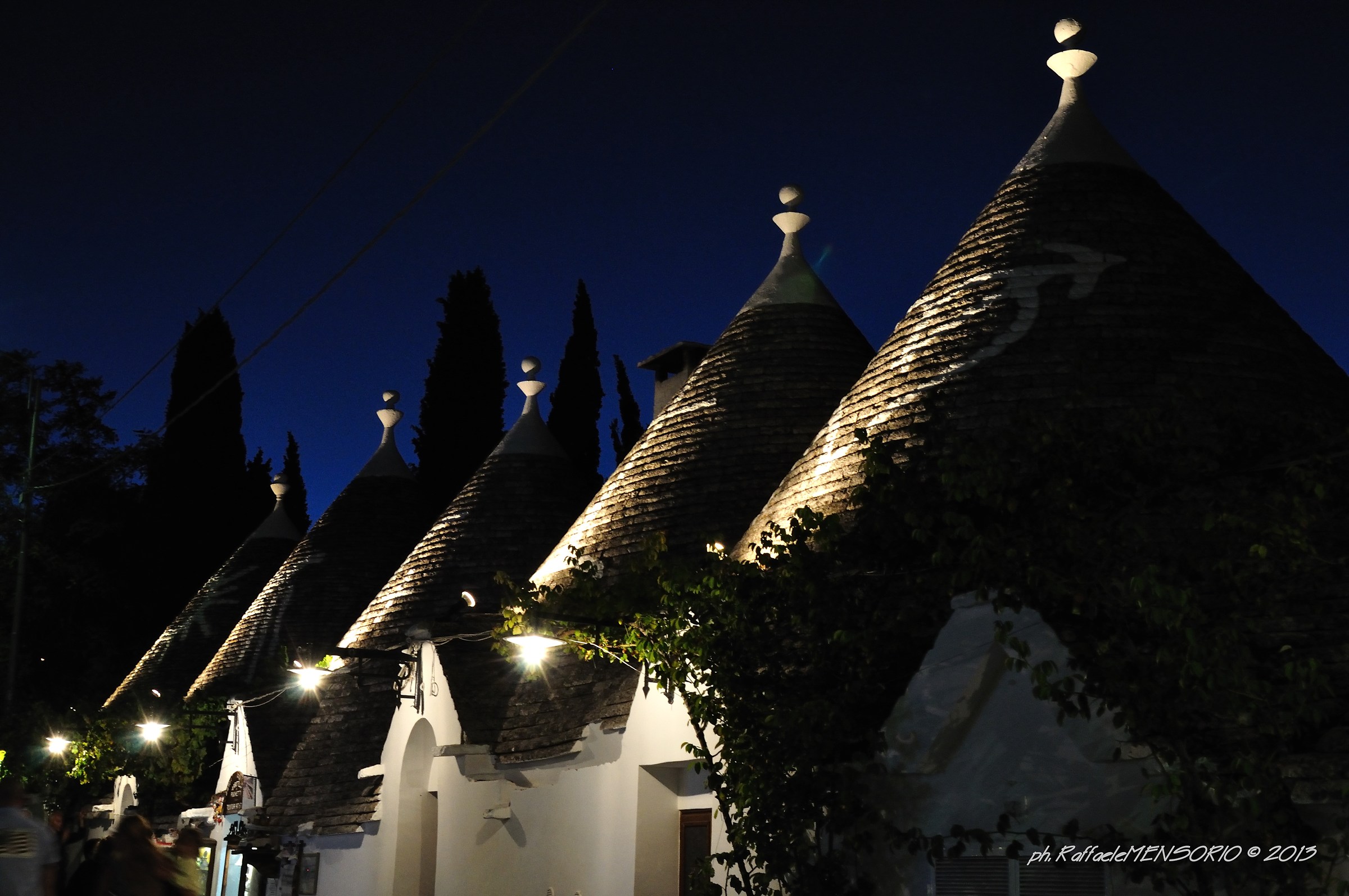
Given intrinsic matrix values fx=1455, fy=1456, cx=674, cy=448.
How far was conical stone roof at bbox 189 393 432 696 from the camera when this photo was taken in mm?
22078

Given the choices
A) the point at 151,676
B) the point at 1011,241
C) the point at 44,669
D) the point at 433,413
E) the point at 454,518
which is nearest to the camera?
the point at 1011,241

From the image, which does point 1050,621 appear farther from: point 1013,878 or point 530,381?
point 530,381

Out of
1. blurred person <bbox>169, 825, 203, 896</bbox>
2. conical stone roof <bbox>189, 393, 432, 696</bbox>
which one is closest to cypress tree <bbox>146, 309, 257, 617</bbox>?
conical stone roof <bbox>189, 393, 432, 696</bbox>

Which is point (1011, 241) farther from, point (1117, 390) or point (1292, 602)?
point (1292, 602)

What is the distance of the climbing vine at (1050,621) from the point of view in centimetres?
732

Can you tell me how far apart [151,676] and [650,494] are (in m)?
15.5

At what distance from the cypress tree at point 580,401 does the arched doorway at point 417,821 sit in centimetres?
1930

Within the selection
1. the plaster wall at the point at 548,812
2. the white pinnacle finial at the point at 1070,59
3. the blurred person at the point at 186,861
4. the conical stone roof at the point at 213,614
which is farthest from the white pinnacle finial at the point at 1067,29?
→ the conical stone roof at the point at 213,614

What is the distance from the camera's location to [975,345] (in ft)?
35.4

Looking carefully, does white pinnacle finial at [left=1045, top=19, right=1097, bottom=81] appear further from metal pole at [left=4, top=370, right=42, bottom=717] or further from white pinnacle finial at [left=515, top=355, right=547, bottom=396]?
metal pole at [left=4, top=370, right=42, bottom=717]

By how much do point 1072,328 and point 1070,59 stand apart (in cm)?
344

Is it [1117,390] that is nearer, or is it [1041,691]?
[1041,691]

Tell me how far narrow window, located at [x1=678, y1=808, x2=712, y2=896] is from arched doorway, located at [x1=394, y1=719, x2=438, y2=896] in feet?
14.9

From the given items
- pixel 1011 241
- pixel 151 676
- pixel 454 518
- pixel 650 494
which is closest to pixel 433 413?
pixel 151 676
